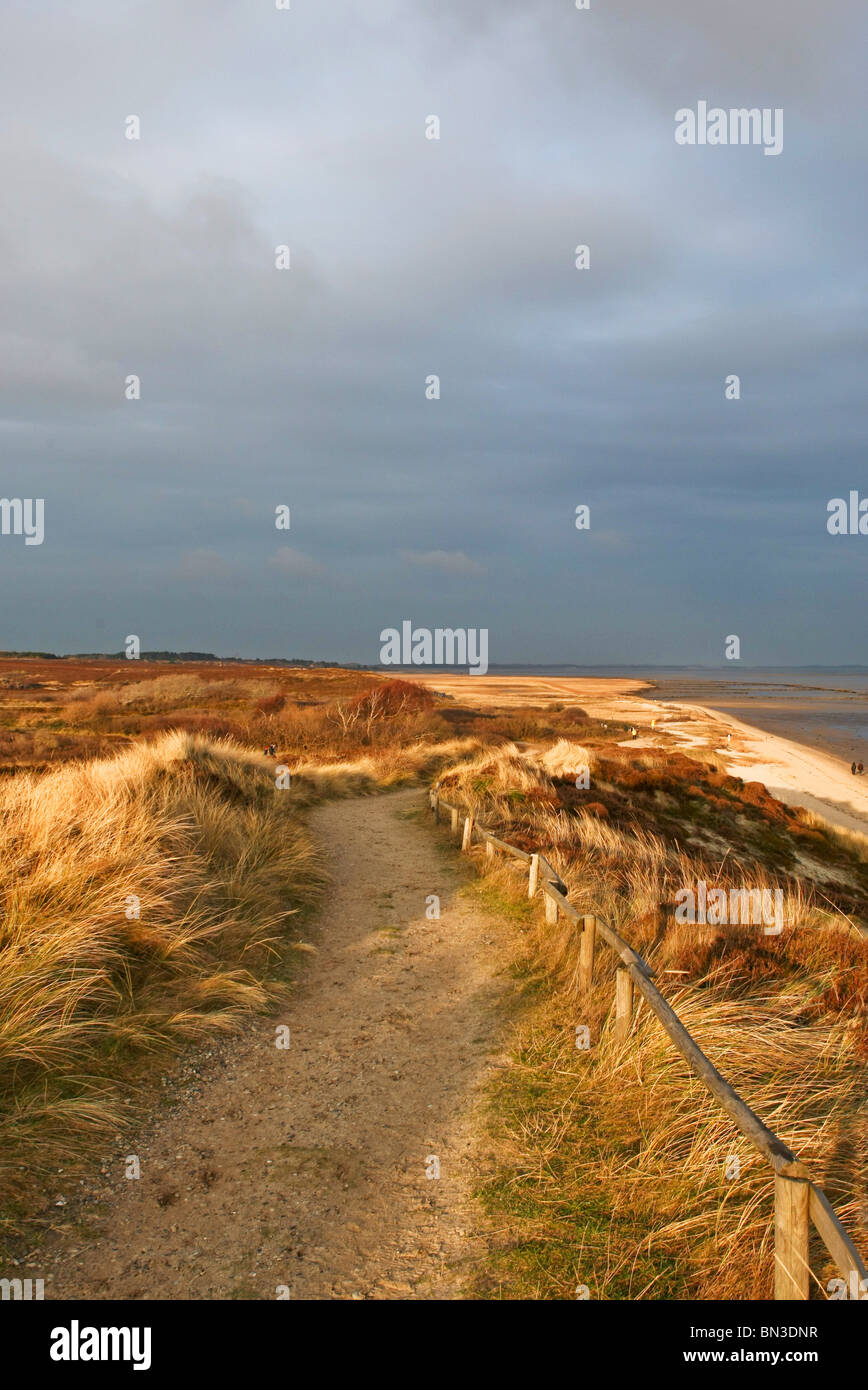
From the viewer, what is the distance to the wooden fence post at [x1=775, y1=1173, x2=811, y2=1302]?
3076mm

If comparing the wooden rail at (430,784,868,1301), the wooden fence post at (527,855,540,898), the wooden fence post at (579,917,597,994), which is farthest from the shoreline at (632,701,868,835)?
the wooden rail at (430,784,868,1301)

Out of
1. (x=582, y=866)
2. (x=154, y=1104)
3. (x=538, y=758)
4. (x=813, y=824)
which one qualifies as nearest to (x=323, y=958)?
(x=154, y=1104)

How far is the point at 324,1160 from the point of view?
4676 mm

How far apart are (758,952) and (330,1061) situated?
5041mm

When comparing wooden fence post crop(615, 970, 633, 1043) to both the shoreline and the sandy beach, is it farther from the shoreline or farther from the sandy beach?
the sandy beach

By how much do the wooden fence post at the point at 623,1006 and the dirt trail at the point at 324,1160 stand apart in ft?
3.43

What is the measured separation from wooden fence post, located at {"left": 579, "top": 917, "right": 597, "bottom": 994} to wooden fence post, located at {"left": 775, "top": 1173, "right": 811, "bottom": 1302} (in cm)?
363

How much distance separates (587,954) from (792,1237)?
148 inches

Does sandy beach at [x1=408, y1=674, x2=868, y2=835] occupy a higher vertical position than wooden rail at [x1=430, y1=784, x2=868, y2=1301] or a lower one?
lower

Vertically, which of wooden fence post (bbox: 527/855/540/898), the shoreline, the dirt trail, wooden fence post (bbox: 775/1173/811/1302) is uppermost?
wooden fence post (bbox: 775/1173/811/1302)

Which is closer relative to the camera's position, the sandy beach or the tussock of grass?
the tussock of grass

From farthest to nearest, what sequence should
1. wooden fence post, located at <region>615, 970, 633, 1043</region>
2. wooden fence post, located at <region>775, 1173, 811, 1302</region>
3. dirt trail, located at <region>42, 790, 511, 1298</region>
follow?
wooden fence post, located at <region>615, 970, 633, 1043</region>, dirt trail, located at <region>42, 790, 511, 1298</region>, wooden fence post, located at <region>775, 1173, 811, 1302</region>

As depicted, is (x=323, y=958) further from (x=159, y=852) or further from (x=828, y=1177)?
(x=828, y=1177)

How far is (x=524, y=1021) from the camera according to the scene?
A: 6660 mm
